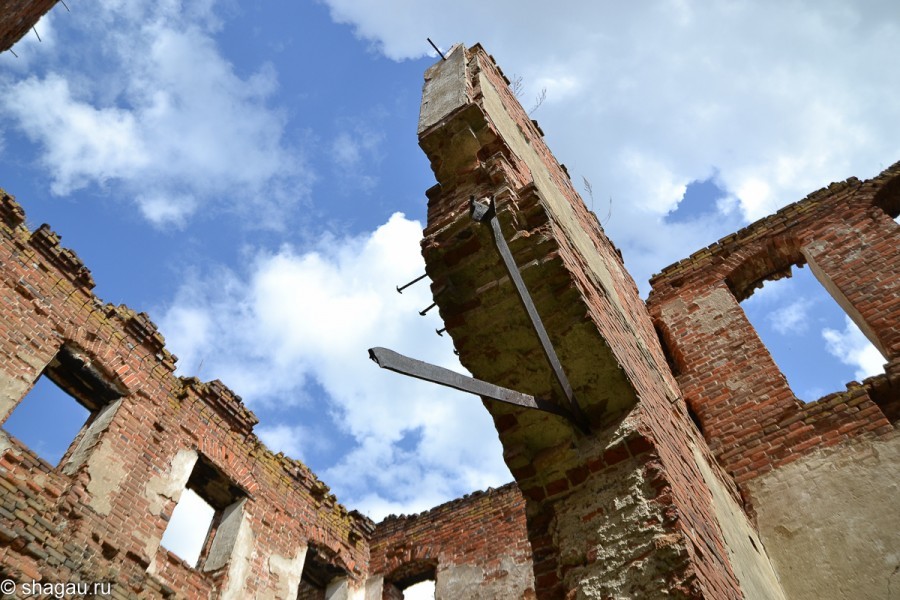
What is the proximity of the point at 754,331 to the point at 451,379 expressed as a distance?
15.9 feet

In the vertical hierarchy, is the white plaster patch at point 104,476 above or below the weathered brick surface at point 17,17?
below

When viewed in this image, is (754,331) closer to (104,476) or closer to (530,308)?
(530,308)

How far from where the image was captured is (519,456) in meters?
3.22

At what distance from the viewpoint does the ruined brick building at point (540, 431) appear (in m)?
3.09

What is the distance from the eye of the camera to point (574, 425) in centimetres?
321

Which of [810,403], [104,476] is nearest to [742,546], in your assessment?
[810,403]

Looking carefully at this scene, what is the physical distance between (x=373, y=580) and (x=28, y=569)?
21.5ft

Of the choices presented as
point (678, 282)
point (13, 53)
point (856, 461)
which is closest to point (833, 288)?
point (678, 282)

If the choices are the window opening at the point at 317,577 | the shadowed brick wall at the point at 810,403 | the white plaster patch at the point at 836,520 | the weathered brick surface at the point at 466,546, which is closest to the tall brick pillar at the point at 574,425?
the white plaster patch at the point at 836,520

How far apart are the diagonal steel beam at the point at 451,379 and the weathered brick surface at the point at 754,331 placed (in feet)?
10.2

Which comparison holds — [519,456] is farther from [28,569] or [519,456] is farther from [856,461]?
[28,569]

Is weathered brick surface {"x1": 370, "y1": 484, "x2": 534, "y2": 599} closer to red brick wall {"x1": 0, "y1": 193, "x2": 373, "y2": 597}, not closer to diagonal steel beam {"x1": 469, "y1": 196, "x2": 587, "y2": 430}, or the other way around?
red brick wall {"x1": 0, "y1": 193, "x2": 373, "y2": 597}

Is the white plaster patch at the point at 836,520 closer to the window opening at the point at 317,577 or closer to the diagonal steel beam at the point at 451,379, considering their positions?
the diagonal steel beam at the point at 451,379

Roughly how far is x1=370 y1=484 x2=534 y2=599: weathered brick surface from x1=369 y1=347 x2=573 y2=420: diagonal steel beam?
753cm
